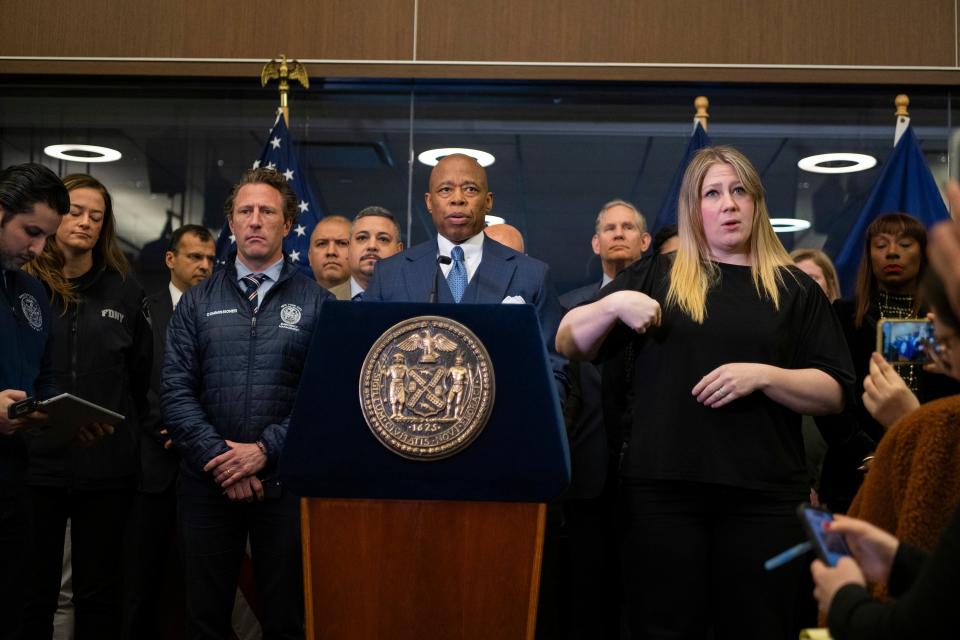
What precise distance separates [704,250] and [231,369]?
4.72ft

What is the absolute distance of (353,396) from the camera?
2.21 meters

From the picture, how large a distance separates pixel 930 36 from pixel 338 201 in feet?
10.6

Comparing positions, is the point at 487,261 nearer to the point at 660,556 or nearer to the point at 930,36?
the point at 660,556

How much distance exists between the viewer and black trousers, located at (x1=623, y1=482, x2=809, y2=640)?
2.21 m

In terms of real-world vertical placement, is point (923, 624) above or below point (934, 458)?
below

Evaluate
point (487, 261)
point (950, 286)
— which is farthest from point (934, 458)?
point (487, 261)

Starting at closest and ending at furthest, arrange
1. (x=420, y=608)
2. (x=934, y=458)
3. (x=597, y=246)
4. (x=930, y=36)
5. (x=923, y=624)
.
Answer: (x=923, y=624)
(x=934, y=458)
(x=420, y=608)
(x=597, y=246)
(x=930, y=36)

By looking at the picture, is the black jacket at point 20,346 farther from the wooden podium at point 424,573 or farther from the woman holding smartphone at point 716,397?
the woman holding smartphone at point 716,397

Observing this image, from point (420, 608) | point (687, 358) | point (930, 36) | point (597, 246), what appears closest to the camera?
point (420, 608)

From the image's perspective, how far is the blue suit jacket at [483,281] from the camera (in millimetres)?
3057

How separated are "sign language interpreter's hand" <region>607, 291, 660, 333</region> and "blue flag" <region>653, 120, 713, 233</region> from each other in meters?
2.82

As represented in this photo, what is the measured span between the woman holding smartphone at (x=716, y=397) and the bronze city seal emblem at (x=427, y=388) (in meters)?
0.32

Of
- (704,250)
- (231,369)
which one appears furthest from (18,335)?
(704,250)

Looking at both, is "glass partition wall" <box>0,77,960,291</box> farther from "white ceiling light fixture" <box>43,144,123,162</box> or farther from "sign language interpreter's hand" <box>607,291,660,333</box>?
"sign language interpreter's hand" <box>607,291,660,333</box>
